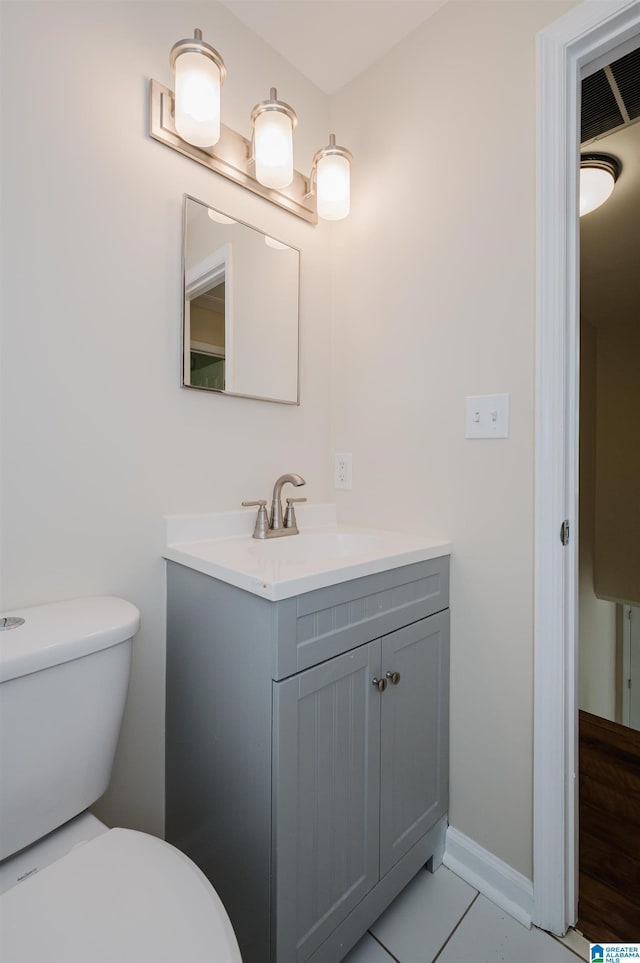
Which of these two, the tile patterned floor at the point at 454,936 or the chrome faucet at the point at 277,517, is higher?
the chrome faucet at the point at 277,517

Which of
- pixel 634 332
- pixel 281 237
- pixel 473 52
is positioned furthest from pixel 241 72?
pixel 634 332

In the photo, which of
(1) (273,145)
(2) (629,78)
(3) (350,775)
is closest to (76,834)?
(3) (350,775)

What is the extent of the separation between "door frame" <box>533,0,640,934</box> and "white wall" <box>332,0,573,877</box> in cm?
4

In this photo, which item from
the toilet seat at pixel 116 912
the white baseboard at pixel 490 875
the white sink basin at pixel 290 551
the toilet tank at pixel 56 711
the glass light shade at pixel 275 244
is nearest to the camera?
the toilet seat at pixel 116 912

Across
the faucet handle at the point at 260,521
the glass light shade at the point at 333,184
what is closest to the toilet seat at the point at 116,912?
the faucet handle at the point at 260,521

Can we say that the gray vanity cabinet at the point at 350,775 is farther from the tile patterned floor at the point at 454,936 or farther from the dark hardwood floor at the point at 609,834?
the dark hardwood floor at the point at 609,834

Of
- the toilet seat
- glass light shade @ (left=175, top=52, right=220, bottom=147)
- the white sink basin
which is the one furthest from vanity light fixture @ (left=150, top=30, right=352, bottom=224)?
the toilet seat

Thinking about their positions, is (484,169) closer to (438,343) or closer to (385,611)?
(438,343)

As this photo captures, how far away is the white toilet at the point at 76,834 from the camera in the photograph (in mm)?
571

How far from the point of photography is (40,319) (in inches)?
37.6

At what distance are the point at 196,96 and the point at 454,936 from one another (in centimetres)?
211

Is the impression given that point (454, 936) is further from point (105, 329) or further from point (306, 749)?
point (105, 329)

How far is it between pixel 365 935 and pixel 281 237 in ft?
6.38

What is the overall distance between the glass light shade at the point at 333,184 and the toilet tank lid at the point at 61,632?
1.31 metres
